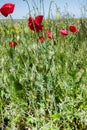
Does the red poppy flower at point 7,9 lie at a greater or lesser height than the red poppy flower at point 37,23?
greater

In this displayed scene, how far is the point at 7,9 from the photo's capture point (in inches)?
109

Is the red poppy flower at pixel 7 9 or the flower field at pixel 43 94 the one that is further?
the red poppy flower at pixel 7 9

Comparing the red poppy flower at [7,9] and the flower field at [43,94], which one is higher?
the red poppy flower at [7,9]

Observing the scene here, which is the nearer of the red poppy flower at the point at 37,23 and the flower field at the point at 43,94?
the flower field at the point at 43,94

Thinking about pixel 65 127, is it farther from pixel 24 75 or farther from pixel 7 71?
pixel 7 71

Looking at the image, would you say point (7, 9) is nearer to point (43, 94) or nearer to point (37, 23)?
point (37, 23)

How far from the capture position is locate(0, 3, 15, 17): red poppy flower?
2749mm

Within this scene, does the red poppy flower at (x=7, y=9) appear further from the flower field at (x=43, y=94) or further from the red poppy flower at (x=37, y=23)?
the red poppy flower at (x=37, y=23)

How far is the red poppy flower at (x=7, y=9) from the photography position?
275cm

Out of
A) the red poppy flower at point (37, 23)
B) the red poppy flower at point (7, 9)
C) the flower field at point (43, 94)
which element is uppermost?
the red poppy flower at point (7, 9)

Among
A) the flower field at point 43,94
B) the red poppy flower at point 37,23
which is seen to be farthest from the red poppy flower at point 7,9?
the red poppy flower at point 37,23

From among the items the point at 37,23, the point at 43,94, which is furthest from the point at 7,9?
the point at 43,94

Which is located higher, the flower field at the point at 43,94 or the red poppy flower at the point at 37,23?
the red poppy flower at the point at 37,23

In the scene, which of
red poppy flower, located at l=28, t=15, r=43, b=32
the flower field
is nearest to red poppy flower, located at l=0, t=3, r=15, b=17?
the flower field
